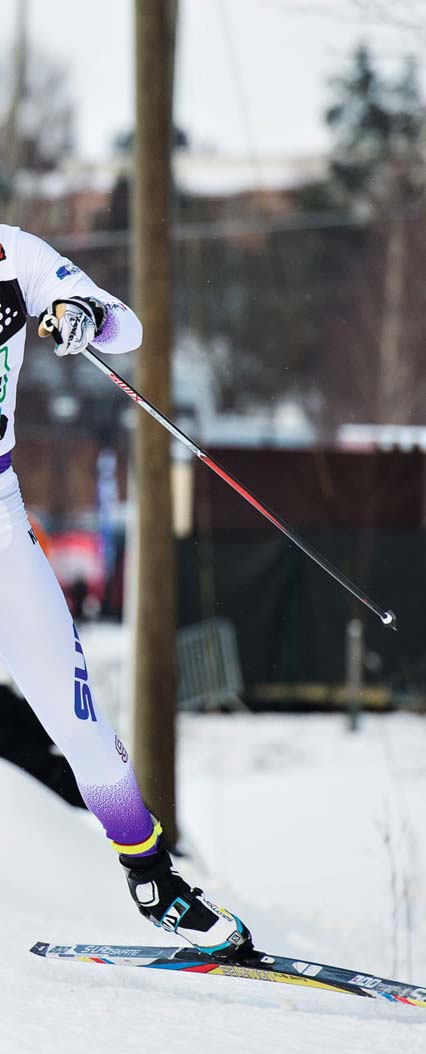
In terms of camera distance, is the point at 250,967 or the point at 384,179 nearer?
the point at 250,967

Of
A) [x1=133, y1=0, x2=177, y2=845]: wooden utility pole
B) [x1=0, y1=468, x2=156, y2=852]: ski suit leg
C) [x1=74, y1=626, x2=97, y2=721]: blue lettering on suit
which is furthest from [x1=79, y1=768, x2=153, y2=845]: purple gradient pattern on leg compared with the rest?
[x1=133, y1=0, x2=177, y2=845]: wooden utility pole

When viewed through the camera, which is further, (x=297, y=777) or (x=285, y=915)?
(x=297, y=777)

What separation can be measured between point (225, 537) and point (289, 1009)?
34.6 feet

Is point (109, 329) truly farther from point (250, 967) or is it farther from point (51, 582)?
point (250, 967)

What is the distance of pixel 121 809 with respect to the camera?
3.06 metres

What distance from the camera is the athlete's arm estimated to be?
2871mm

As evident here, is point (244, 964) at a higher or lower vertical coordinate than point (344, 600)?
higher

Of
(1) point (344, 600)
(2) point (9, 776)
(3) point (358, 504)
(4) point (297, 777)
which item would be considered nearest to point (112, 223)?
(3) point (358, 504)

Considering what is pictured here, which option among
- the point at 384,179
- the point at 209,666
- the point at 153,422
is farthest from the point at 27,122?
the point at 384,179

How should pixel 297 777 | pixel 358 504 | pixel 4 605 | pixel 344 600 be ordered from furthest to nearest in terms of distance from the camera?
1. pixel 358 504
2. pixel 344 600
3. pixel 297 777
4. pixel 4 605

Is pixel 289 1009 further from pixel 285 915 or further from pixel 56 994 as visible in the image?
pixel 285 915

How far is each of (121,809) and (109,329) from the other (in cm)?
113

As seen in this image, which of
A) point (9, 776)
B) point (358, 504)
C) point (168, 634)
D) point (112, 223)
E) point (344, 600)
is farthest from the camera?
point (112, 223)

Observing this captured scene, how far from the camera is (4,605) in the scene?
2.92m
